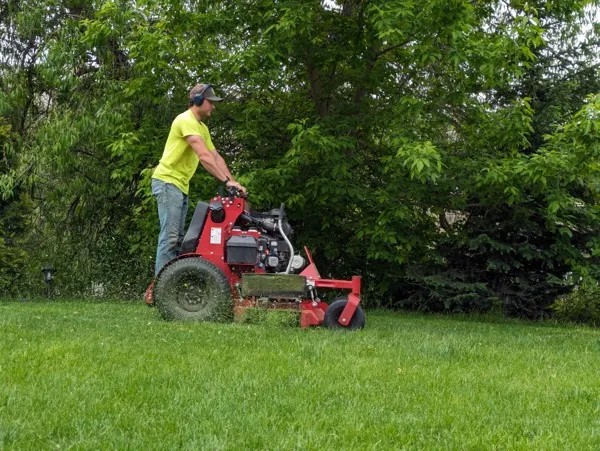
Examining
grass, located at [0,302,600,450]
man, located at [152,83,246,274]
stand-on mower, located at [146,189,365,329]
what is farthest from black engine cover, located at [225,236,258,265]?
grass, located at [0,302,600,450]

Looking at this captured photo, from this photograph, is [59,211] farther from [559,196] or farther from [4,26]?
[559,196]

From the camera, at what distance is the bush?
39.4ft

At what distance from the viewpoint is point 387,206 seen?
947cm

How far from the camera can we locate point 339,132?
9.70 metres

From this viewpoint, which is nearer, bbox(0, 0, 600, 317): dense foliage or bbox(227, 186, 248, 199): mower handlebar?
bbox(227, 186, 248, 199): mower handlebar

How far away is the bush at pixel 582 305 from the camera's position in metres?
12.0

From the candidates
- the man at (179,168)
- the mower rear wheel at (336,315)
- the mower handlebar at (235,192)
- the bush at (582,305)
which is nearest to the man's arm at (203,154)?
the man at (179,168)

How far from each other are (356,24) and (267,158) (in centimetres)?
206

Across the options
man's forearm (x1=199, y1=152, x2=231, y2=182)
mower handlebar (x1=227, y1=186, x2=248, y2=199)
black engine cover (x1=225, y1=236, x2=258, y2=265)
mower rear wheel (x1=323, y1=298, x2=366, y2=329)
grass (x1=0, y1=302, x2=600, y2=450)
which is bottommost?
grass (x1=0, y1=302, x2=600, y2=450)

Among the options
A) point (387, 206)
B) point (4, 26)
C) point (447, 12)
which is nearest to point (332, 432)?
point (447, 12)

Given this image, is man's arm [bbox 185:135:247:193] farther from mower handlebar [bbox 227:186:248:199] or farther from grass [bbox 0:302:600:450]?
grass [bbox 0:302:600:450]

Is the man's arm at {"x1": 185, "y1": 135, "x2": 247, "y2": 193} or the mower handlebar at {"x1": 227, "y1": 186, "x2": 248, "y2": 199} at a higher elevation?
the man's arm at {"x1": 185, "y1": 135, "x2": 247, "y2": 193}

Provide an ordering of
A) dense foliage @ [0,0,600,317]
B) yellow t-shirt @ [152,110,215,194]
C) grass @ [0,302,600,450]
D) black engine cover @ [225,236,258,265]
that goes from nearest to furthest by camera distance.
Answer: grass @ [0,302,600,450], black engine cover @ [225,236,258,265], yellow t-shirt @ [152,110,215,194], dense foliage @ [0,0,600,317]

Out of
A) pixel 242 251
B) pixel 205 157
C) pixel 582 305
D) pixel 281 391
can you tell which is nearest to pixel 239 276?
pixel 242 251
